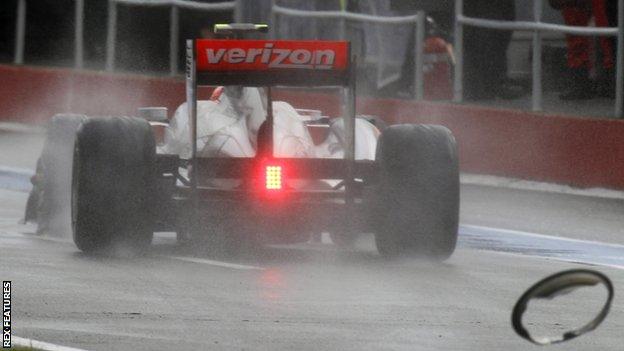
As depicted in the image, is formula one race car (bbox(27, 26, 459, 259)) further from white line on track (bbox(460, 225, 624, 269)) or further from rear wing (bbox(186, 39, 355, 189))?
white line on track (bbox(460, 225, 624, 269))

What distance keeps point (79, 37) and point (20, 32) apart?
1.34m

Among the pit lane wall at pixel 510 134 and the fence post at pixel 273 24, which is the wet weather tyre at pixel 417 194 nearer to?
the pit lane wall at pixel 510 134

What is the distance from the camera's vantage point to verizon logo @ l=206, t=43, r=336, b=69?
1175cm

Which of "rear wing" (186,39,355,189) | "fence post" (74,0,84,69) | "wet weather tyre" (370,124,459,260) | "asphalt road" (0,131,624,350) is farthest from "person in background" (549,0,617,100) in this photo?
"fence post" (74,0,84,69)

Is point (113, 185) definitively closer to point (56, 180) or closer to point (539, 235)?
point (56, 180)

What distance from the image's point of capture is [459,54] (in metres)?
19.1

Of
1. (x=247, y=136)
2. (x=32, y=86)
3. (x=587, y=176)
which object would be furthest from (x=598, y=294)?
(x=32, y=86)

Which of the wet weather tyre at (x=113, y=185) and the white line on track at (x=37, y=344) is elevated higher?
the wet weather tyre at (x=113, y=185)

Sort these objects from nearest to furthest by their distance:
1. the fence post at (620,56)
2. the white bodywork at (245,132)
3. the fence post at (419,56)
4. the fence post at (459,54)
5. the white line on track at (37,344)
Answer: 1. the white line on track at (37,344)
2. the white bodywork at (245,132)
3. the fence post at (620,56)
4. the fence post at (459,54)
5. the fence post at (419,56)

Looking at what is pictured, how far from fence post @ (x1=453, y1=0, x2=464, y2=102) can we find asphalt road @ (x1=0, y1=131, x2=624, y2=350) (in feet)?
15.9

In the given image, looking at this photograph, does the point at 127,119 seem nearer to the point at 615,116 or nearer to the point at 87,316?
the point at 87,316

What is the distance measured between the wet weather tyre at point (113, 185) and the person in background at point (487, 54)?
751 cm

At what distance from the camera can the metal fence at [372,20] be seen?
19.5 meters

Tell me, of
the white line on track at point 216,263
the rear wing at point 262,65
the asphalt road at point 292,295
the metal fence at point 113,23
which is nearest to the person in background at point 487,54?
the metal fence at point 113,23
